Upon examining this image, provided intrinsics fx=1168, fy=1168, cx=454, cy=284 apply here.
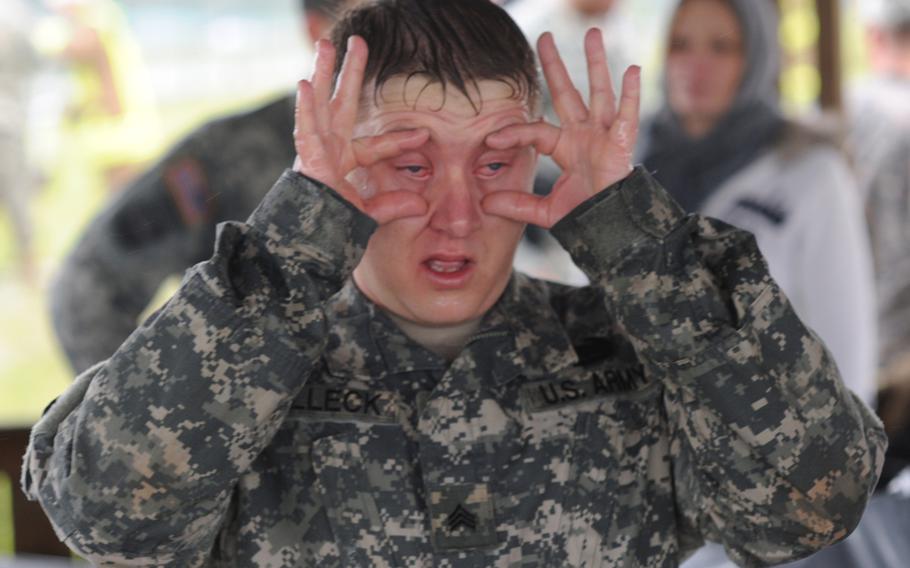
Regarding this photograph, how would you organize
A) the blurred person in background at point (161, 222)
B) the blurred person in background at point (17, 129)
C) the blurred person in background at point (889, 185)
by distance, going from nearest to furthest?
the blurred person in background at point (161, 222) < the blurred person in background at point (889, 185) < the blurred person in background at point (17, 129)

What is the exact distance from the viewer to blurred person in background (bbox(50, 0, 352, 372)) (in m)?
1.84

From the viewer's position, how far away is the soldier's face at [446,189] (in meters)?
0.95

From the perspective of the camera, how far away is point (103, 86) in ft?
11.8

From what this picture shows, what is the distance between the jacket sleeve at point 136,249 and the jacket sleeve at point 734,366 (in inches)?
42.0

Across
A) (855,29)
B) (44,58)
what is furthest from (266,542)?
(855,29)

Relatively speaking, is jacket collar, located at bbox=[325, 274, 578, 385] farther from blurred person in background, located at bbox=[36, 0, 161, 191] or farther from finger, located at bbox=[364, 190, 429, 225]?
blurred person in background, located at bbox=[36, 0, 161, 191]

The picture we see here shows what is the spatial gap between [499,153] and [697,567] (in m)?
0.68

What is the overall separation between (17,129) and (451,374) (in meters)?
2.87

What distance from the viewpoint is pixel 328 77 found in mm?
902

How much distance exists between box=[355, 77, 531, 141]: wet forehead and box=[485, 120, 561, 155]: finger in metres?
0.01

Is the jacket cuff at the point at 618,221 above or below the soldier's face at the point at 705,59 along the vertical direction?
above

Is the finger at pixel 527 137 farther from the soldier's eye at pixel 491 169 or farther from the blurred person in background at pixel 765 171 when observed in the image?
the blurred person in background at pixel 765 171

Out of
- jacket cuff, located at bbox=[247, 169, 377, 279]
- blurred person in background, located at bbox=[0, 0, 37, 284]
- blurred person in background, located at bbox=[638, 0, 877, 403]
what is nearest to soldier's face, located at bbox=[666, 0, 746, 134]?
blurred person in background, located at bbox=[638, 0, 877, 403]

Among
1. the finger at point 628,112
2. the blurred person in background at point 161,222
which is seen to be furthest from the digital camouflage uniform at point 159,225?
the finger at point 628,112
